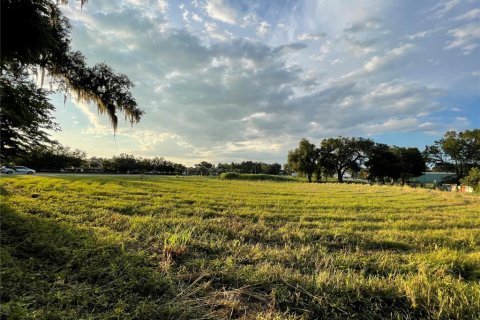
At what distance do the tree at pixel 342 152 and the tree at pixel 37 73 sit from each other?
64377mm

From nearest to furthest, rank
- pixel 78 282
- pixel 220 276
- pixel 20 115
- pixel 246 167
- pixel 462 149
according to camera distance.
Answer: pixel 78 282
pixel 220 276
pixel 20 115
pixel 462 149
pixel 246 167

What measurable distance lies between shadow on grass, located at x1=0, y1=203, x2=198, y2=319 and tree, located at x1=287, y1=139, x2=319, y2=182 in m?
67.0

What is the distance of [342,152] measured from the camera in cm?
7075

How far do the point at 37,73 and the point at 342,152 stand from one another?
69.5 m

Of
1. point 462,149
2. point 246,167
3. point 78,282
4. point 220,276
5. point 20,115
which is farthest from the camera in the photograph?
point 246,167

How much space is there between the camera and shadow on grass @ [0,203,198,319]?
282 centimetres

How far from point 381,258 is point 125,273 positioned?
175 inches

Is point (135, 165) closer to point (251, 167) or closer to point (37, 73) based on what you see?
point (251, 167)

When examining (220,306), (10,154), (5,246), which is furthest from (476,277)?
(10,154)

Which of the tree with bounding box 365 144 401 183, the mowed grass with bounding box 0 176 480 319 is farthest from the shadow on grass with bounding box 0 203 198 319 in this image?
the tree with bounding box 365 144 401 183

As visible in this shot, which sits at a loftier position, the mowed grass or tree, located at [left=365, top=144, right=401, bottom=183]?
tree, located at [left=365, top=144, right=401, bottom=183]

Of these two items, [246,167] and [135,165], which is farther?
[246,167]

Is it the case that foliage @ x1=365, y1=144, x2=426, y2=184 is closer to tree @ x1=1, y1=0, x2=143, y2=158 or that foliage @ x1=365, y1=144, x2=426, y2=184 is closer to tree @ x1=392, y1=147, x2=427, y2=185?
tree @ x1=392, y1=147, x2=427, y2=185

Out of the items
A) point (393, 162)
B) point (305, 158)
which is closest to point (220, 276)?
point (305, 158)
